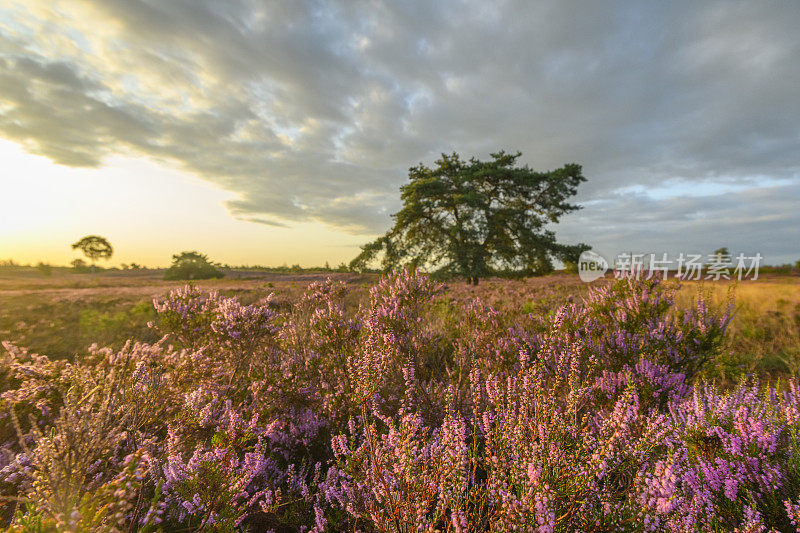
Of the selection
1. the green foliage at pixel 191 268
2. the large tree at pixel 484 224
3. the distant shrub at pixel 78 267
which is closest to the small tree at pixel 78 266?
the distant shrub at pixel 78 267

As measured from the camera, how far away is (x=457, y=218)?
1956 cm

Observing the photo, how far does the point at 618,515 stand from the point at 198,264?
39.6 m

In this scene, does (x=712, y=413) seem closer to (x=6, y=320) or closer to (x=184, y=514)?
(x=184, y=514)

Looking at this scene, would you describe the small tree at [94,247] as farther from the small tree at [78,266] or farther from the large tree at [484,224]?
the large tree at [484,224]

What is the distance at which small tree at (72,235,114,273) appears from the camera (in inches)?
2031

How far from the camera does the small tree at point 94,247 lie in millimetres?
51594

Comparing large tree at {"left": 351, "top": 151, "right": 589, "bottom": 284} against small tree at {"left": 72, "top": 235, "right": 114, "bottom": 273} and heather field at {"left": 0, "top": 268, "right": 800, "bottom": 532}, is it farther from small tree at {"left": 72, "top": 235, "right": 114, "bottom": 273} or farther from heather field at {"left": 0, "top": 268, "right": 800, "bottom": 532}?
small tree at {"left": 72, "top": 235, "right": 114, "bottom": 273}

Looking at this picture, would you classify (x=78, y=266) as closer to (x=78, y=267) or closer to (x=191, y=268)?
(x=78, y=267)

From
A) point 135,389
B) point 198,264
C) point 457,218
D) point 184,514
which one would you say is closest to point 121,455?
point 135,389

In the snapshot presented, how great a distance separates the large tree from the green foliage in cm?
1898

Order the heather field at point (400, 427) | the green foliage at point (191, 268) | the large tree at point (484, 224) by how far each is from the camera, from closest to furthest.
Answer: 1. the heather field at point (400, 427)
2. the large tree at point (484, 224)
3. the green foliage at point (191, 268)

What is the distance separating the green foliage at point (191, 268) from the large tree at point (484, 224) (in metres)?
19.0

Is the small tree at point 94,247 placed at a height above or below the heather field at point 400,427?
above

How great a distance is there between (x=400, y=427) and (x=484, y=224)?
59.0 ft
